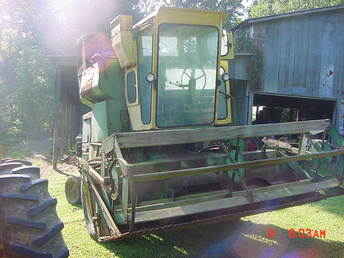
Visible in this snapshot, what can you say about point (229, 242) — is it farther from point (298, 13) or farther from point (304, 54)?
point (298, 13)

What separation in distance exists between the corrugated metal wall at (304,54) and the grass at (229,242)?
6524mm

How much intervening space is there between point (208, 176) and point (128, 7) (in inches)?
711

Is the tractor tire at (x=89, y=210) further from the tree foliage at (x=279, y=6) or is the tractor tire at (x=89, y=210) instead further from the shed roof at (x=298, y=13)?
the tree foliage at (x=279, y=6)

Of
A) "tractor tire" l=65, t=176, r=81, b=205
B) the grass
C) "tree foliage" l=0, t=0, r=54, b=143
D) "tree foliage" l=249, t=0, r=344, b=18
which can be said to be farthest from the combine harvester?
"tree foliage" l=249, t=0, r=344, b=18

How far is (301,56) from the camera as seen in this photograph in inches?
487

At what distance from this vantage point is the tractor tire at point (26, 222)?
2844 mm

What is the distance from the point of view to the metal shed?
11430mm

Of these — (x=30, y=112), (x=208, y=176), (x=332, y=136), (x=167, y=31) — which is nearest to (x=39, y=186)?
(x=208, y=176)

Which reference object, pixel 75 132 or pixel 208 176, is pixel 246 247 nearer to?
pixel 208 176

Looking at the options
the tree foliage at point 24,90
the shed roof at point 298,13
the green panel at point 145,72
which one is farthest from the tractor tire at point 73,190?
the tree foliage at point 24,90

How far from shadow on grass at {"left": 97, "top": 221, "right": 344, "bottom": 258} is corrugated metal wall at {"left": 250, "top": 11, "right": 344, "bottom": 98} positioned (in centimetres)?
740

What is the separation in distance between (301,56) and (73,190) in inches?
341

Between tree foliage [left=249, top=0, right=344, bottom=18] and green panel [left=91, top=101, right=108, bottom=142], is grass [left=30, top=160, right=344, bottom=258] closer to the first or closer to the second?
green panel [left=91, top=101, right=108, bottom=142]

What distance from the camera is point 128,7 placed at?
21109 mm
